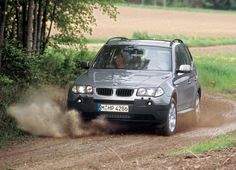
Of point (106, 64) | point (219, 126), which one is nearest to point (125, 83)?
point (106, 64)

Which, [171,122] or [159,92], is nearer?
[159,92]

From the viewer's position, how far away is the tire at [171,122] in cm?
1384

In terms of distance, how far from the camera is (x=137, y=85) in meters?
13.8

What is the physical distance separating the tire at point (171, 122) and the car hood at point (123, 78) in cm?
50

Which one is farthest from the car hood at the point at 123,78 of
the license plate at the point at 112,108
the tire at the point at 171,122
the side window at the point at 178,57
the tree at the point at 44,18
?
the tree at the point at 44,18

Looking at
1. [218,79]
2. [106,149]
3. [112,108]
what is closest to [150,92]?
[112,108]

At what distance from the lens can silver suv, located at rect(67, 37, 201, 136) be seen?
13.6 meters

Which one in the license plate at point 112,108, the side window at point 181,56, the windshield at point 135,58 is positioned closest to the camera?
the license plate at point 112,108

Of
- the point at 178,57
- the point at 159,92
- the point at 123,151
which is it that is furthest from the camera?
the point at 178,57

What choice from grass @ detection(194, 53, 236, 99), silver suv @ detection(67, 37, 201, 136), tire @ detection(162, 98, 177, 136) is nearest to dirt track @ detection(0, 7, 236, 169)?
tire @ detection(162, 98, 177, 136)

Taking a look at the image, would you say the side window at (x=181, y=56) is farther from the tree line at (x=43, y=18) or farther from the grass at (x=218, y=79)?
the grass at (x=218, y=79)

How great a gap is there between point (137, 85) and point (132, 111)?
1.67ft

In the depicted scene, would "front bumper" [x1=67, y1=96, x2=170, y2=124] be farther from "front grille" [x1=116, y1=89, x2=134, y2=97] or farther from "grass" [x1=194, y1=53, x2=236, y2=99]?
"grass" [x1=194, y1=53, x2=236, y2=99]

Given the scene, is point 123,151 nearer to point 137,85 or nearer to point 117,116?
point 117,116
